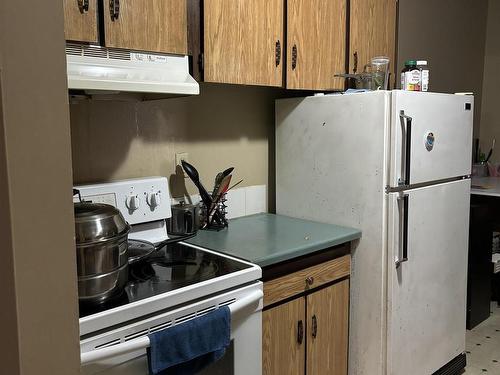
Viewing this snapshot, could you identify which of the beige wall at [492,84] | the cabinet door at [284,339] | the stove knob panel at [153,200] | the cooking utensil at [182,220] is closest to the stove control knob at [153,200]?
the stove knob panel at [153,200]

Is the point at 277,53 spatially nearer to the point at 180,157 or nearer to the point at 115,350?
the point at 180,157

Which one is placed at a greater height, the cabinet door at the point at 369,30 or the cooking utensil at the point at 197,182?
the cabinet door at the point at 369,30

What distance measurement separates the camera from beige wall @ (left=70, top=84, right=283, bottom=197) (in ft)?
5.95

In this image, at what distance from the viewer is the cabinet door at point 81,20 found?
140 centimetres

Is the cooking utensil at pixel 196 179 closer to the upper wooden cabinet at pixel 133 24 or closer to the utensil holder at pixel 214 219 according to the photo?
the utensil holder at pixel 214 219

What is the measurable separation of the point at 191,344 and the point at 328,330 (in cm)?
87

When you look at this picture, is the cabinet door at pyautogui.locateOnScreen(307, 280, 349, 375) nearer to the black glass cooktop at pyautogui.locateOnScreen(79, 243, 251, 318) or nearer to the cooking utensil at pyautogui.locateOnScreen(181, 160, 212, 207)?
the black glass cooktop at pyautogui.locateOnScreen(79, 243, 251, 318)

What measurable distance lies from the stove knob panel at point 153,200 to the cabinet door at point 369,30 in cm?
116

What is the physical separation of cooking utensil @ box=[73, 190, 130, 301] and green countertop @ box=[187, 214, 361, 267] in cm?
52

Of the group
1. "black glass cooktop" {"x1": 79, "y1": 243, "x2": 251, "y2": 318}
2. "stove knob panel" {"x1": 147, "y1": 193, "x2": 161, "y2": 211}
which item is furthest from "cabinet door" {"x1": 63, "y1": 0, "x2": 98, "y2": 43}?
"black glass cooktop" {"x1": 79, "y1": 243, "x2": 251, "y2": 318}

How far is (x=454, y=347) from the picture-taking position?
97.7 inches

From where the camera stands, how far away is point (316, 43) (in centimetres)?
213

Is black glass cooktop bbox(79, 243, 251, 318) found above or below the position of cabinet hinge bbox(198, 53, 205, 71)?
below

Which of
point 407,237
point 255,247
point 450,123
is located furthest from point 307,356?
point 450,123
